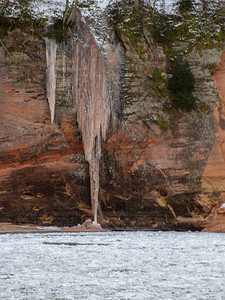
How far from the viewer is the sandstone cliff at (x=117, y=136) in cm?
1950

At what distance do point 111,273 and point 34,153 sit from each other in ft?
41.2

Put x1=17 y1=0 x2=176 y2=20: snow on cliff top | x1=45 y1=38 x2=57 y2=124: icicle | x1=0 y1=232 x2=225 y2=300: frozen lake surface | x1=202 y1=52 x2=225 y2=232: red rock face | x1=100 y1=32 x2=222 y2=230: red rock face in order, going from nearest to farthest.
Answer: x1=0 y1=232 x2=225 y2=300: frozen lake surface, x1=202 y1=52 x2=225 y2=232: red rock face, x1=100 y1=32 x2=222 y2=230: red rock face, x1=45 y1=38 x2=57 y2=124: icicle, x1=17 y1=0 x2=176 y2=20: snow on cliff top

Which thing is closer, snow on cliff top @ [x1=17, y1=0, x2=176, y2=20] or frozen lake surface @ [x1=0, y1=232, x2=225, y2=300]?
frozen lake surface @ [x1=0, y1=232, x2=225, y2=300]

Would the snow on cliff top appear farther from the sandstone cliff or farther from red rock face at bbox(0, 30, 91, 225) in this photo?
red rock face at bbox(0, 30, 91, 225)

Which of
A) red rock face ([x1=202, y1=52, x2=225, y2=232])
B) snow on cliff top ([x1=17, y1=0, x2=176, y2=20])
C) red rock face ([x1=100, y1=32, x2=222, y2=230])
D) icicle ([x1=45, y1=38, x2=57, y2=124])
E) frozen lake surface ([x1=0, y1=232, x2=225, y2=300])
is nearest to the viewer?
frozen lake surface ([x1=0, y1=232, x2=225, y2=300])

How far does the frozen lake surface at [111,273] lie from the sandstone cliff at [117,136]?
327 inches

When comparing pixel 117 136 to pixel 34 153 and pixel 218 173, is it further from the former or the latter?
pixel 218 173

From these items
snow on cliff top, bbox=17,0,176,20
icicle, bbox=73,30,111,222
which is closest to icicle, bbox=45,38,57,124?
A: icicle, bbox=73,30,111,222

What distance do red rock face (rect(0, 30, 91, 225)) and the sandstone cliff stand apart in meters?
0.04

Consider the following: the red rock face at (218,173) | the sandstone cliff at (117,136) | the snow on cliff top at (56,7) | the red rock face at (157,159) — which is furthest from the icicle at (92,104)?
the red rock face at (218,173)

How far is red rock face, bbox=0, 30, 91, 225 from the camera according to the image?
19.6 meters

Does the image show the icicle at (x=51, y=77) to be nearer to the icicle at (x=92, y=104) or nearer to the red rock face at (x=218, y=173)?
the icicle at (x=92, y=104)

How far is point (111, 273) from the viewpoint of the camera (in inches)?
311

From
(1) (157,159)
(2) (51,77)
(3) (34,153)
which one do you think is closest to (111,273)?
(1) (157,159)
